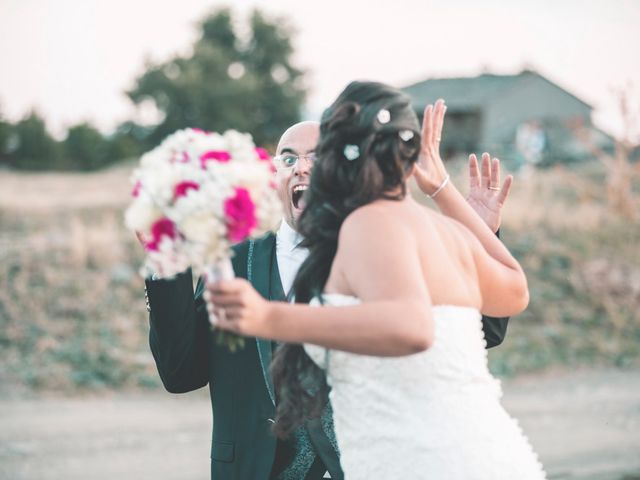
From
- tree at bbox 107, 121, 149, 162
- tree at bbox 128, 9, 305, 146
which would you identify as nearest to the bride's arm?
tree at bbox 107, 121, 149, 162

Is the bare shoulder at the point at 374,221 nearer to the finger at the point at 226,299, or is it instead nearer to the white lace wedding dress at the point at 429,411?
the white lace wedding dress at the point at 429,411

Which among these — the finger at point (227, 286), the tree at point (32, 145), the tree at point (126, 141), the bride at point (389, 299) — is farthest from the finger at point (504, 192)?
the tree at point (126, 141)

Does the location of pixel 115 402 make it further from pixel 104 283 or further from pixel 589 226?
pixel 589 226

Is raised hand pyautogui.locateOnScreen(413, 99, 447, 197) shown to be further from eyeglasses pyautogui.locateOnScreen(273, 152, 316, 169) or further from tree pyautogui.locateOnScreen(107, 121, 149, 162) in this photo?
tree pyautogui.locateOnScreen(107, 121, 149, 162)

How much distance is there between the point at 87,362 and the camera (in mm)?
10297

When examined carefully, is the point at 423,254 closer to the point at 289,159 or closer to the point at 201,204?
the point at 201,204

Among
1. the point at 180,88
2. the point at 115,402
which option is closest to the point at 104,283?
the point at 115,402

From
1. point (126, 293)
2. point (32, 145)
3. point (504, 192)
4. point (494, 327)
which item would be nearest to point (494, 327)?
point (494, 327)

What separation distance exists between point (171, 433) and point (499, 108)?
43.3 meters

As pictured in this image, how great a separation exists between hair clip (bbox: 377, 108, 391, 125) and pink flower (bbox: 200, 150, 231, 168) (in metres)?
0.42

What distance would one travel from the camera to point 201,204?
2.14 m

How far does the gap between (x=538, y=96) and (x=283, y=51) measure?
1703 cm

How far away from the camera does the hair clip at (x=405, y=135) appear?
7.68 feet

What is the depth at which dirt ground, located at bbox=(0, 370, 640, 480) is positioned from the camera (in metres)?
7.54
